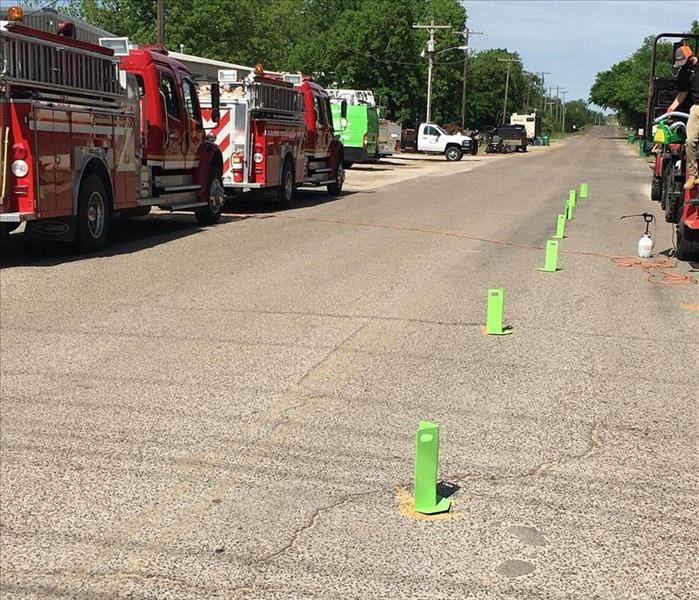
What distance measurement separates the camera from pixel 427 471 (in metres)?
3.99

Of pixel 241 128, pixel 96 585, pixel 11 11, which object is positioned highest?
pixel 11 11

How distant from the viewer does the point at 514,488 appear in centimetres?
442

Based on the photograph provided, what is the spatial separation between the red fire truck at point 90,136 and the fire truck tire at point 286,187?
3656 mm

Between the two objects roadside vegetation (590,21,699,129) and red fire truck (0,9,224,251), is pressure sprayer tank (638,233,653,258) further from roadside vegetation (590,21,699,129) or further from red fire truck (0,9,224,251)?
roadside vegetation (590,21,699,129)

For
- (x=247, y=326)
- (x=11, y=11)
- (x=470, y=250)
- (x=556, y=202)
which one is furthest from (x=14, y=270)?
(x=556, y=202)

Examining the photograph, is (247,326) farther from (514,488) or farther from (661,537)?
(661,537)

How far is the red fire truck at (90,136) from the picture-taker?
410 inches

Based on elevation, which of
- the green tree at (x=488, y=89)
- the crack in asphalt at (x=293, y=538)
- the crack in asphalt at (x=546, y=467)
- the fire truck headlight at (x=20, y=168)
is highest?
the green tree at (x=488, y=89)

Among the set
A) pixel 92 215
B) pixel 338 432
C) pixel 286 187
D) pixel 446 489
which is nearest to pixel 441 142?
pixel 286 187

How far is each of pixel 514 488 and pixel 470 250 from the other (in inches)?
353

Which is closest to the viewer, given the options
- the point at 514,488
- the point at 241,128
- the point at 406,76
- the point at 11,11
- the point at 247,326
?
the point at 514,488

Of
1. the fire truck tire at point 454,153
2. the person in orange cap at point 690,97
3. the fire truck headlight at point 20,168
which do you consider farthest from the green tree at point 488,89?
the fire truck headlight at point 20,168

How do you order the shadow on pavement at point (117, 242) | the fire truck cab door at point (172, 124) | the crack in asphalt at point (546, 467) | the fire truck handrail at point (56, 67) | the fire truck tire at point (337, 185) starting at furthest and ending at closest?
the fire truck tire at point (337, 185) → the fire truck cab door at point (172, 124) → the shadow on pavement at point (117, 242) → the fire truck handrail at point (56, 67) → the crack in asphalt at point (546, 467)

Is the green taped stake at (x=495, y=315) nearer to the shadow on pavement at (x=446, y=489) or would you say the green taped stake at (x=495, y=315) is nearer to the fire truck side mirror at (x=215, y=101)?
the shadow on pavement at (x=446, y=489)
